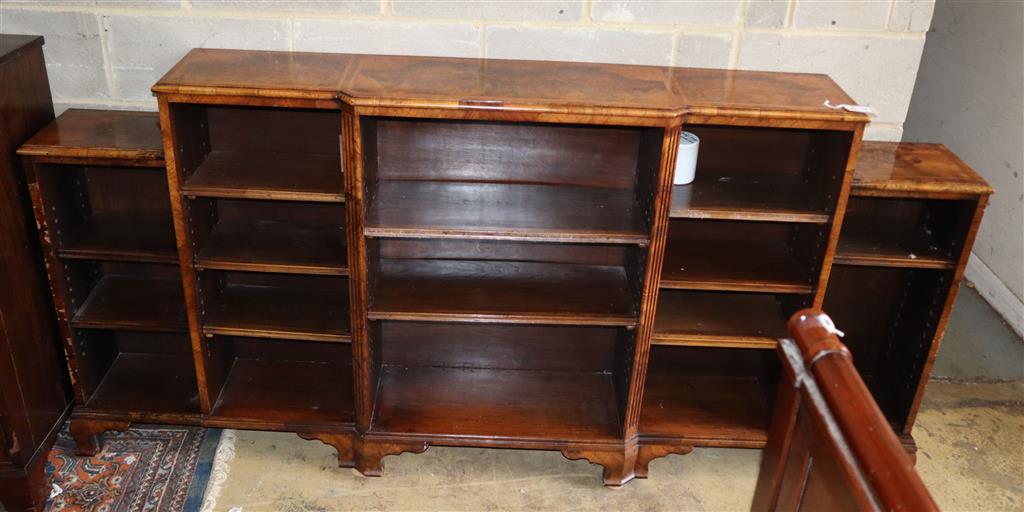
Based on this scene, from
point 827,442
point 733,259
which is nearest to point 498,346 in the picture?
point 733,259

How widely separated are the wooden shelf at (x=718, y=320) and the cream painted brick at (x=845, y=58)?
2.19ft

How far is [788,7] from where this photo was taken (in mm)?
2400

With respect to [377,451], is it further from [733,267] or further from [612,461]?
[733,267]

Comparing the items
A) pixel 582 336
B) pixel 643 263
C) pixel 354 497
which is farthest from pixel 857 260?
pixel 354 497

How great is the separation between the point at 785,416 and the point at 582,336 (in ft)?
4.49

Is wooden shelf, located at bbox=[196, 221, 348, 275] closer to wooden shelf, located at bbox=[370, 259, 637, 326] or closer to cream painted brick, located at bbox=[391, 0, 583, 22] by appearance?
wooden shelf, located at bbox=[370, 259, 637, 326]

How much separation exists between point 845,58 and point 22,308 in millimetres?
2338

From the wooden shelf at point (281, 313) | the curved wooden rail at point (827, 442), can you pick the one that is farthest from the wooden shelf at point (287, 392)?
the curved wooden rail at point (827, 442)

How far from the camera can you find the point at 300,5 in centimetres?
239

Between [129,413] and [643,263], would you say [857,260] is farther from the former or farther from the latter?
[129,413]

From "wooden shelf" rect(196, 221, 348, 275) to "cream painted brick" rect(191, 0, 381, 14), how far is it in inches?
23.8

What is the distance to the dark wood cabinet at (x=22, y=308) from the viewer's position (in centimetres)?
223

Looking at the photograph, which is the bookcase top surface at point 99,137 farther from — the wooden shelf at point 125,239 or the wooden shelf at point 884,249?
the wooden shelf at point 884,249

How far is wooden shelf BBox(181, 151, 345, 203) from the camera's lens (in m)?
2.19
